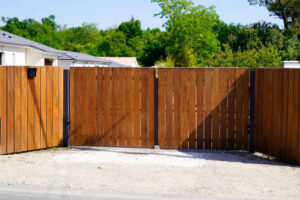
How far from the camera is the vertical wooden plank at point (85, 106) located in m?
9.12

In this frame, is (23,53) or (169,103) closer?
(169,103)

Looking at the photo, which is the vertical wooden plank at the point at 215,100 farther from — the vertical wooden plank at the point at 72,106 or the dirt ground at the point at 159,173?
the vertical wooden plank at the point at 72,106

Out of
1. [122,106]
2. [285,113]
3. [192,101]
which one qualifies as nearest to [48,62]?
[122,106]

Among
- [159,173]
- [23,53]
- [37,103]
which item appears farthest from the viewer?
[23,53]

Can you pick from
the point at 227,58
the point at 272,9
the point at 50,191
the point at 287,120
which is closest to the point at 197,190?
the point at 50,191

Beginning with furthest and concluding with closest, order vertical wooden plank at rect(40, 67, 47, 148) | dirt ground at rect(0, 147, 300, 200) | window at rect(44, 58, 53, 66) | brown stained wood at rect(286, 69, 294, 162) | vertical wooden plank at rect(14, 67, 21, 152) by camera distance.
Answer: window at rect(44, 58, 53, 66), vertical wooden plank at rect(40, 67, 47, 148), vertical wooden plank at rect(14, 67, 21, 152), brown stained wood at rect(286, 69, 294, 162), dirt ground at rect(0, 147, 300, 200)

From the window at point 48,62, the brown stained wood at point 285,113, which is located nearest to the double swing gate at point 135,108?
the brown stained wood at point 285,113

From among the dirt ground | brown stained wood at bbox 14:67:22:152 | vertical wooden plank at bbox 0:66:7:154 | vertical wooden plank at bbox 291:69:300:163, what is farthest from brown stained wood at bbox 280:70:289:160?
vertical wooden plank at bbox 0:66:7:154

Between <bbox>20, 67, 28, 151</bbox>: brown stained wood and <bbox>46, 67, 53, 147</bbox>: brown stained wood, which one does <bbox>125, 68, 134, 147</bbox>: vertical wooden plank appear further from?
<bbox>20, 67, 28, 151</bbox>: brown stained wood

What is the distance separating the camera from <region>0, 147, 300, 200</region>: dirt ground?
18.8ft

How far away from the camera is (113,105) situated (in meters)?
9.08

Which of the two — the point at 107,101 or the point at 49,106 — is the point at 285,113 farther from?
the point at 49,106

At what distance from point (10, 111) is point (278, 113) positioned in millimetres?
5782

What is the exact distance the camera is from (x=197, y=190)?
5.73 m
